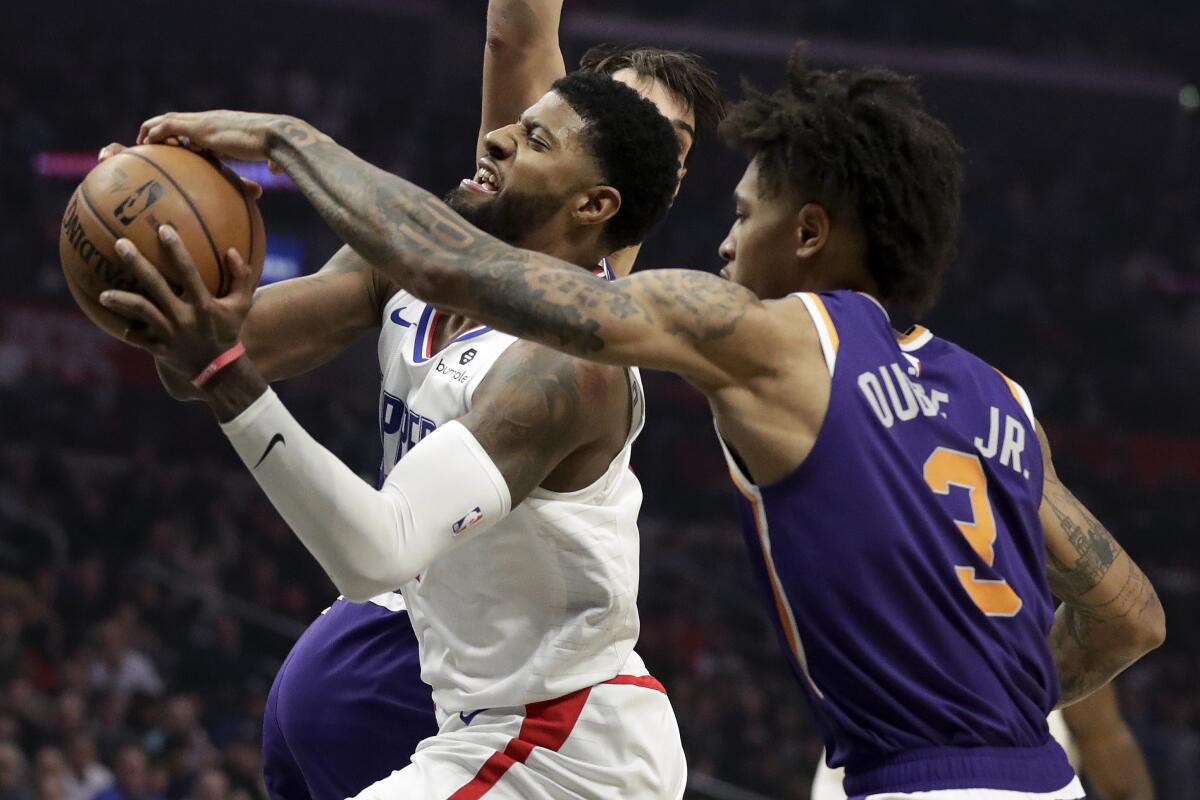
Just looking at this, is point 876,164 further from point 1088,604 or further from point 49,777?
point 49,777

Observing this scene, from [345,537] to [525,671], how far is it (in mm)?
682

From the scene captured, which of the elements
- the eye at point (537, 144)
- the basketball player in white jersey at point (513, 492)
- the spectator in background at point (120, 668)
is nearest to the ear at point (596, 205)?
the basketball player in white jersey at point (513, 492)

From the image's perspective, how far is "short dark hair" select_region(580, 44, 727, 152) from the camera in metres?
4.18

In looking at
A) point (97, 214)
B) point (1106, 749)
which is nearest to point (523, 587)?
point (97, 214)

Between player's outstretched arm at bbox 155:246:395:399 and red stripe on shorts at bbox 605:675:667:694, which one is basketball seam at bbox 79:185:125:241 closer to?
player's outstretched arm at bbox 155:246:395:399

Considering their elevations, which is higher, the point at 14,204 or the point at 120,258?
the point at 120,258

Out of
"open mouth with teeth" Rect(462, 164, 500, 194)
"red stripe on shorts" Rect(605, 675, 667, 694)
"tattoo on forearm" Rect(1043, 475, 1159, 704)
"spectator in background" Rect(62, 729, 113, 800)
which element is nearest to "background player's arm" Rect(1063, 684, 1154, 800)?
"tattoo on forearm" Rect(1043, 475, 1159, 704)

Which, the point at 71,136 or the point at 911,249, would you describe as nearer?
the point at 911,249

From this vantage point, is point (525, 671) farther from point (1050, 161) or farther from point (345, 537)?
point (1050, 161)

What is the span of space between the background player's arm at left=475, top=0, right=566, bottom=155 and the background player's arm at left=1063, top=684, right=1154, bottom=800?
2440 millimetres

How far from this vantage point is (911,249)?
278 centimetres

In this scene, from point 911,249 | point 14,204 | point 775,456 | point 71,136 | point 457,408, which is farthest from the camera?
point 71,136

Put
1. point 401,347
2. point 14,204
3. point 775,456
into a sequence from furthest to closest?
point 14,204, point 401,347, point 775,456

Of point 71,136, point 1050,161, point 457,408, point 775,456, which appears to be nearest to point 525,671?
point 457,408
